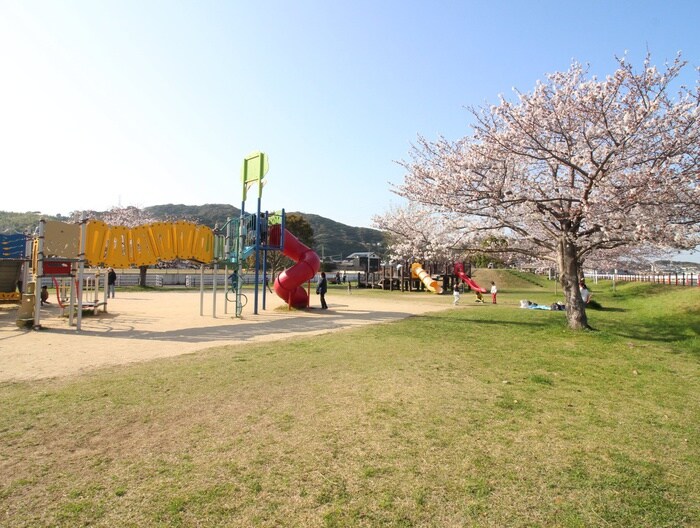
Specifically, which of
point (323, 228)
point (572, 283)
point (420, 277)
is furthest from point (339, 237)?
point (572, 283)

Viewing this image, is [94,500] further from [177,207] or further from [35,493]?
[177,207]

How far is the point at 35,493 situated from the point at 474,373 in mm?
5717

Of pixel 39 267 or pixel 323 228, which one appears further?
pixel 323 228

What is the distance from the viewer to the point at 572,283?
12227 mm

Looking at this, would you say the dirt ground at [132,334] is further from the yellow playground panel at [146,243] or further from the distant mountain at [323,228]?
the distant mountain at [323,228]

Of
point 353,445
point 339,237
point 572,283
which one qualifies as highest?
point 339,237

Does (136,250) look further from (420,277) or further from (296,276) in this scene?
(420,277)

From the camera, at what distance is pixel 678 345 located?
1029 centimetres

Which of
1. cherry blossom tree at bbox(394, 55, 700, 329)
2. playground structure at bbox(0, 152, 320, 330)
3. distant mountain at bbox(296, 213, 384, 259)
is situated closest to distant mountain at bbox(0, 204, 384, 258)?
distant mountain at bbox(296, 213, 384, 259)

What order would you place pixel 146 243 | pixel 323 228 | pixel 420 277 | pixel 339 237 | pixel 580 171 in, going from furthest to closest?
pixel 323 228 → pixel 339 237 → pixel 420 277 → pixel 146 243 → pixel 580 171

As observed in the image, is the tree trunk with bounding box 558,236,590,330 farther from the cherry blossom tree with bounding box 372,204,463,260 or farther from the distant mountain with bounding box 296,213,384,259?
the distant mountain with bounding box 296,213,384,259

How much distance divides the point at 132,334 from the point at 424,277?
2758 centimetres

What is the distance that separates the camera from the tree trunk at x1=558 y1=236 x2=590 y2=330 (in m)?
12.2

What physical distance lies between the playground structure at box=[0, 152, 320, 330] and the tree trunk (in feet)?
32.8
